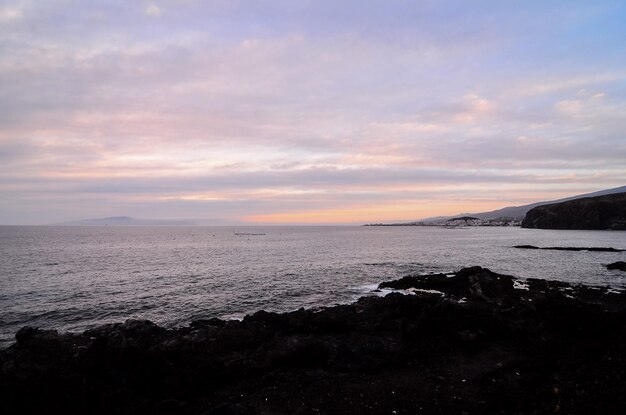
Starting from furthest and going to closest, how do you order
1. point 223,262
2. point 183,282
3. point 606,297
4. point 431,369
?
point 223,262 < point 183,282 < point 606,297 < point 431,369

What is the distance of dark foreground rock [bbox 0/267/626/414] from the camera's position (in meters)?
12.5

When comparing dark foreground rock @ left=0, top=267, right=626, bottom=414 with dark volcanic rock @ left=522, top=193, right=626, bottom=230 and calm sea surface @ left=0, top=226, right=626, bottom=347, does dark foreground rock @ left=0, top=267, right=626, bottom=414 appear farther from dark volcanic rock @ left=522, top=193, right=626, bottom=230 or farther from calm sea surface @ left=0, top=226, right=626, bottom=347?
dark volcanic rock @ left=522, top=193, right=626, bottom=230

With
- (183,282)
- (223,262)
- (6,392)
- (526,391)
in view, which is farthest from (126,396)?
(223,262)

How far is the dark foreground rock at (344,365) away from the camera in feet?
41.0

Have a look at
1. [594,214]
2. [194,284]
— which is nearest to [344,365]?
[194,284]

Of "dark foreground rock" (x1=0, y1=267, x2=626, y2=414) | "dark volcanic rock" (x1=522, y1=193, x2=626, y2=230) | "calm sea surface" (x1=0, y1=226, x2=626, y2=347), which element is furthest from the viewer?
"dark volcanic rock" (x1=522, y1=193, x2=626, y2=230)

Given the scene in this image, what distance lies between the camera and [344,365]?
16.6 metres

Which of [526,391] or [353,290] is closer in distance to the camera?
[526,391]

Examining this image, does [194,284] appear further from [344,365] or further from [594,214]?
[594,214]

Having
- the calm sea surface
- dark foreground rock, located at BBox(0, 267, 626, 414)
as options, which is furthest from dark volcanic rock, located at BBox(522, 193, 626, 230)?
dark foreground rock, located at BBox(0, 267, 626, 414)

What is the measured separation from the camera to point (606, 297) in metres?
32.2

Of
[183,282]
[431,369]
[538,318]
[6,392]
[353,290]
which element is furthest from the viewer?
[183,282]

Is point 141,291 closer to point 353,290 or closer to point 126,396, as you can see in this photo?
point 353,290

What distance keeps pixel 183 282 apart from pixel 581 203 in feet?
633
